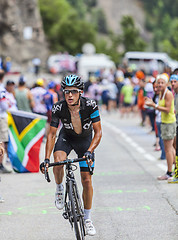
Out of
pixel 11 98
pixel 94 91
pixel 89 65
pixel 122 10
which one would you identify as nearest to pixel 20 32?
pixel 89 65

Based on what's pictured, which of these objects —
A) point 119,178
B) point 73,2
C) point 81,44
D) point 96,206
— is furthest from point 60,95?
point 73,2

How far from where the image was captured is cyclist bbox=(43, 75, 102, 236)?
22.7 feet

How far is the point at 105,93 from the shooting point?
32062 mm

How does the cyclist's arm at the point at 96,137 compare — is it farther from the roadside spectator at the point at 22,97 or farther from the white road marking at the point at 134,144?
the roadside spectator at the point at 22,97

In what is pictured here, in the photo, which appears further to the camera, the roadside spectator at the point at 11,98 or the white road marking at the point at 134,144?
the white road marking at the point at 134,144

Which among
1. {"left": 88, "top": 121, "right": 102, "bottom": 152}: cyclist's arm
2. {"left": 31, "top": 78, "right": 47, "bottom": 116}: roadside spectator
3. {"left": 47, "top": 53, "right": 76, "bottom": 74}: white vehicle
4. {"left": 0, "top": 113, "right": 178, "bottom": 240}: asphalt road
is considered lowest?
{"left": 47, "top": 53, "right": 76, "bottom": 74}: white vehicle

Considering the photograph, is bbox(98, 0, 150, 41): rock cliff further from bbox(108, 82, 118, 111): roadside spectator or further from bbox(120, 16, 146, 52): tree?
bbox(108, 82, 118, 111): roadside spectator

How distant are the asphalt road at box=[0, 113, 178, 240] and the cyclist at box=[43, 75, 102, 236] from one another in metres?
0.50

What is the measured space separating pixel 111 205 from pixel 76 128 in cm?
217

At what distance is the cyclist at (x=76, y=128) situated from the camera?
6.91 m

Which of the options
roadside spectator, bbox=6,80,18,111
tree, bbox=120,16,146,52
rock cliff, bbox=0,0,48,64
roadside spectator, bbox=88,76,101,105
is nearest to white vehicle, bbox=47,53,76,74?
rock cliff, bbox=0,0,48,64

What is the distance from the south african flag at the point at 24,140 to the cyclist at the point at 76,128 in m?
5.01

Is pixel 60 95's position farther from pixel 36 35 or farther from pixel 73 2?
pixel 73 2

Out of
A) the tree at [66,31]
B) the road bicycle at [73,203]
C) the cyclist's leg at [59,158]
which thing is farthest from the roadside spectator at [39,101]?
the tree at [66,31]
